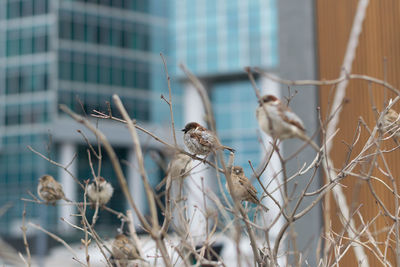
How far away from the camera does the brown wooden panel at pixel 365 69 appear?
17.5 feet

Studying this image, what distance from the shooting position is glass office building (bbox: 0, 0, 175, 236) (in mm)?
32875

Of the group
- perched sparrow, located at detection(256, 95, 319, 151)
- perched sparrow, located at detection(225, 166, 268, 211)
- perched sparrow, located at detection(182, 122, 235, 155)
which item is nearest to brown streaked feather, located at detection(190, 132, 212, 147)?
perched sparrow, located at detection(182, 122, 235, 155)

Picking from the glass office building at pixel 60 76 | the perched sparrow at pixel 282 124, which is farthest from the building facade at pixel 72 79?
the perched sparrow at pixel 282 124

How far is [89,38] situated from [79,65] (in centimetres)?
187

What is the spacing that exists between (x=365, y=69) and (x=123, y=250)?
13.5ft

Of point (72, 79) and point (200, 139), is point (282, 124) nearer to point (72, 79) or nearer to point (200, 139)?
point (200, 139)

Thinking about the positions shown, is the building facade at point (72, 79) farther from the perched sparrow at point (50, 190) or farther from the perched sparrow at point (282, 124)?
the perched sparrow at point (282, 124)

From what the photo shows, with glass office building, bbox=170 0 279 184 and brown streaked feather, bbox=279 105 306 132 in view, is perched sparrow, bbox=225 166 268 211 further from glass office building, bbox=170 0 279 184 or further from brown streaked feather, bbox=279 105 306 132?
glass office building, bbox=170 0 279 184

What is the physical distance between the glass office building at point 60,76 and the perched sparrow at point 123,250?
95.8 feet

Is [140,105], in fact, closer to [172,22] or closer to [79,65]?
[79,65]

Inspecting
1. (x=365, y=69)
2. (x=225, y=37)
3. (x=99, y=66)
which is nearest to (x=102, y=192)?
(x=365, y=69)

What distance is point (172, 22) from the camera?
40.9 metres

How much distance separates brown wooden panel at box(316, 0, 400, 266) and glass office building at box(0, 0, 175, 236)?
25.8 m

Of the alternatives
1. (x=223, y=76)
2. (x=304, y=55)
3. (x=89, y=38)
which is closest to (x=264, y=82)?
(x=223, y=76)
